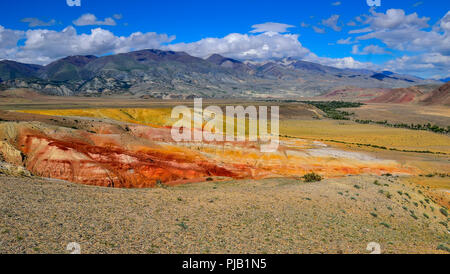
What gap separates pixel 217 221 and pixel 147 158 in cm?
1765

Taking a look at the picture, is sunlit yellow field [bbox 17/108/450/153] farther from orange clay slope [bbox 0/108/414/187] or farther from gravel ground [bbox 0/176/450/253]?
gravel ground [bbox 0/176/450/253]

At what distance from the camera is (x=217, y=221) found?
44.2ft

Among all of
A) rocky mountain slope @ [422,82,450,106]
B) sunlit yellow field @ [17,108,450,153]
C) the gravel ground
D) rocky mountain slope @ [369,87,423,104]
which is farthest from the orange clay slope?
rocky mountain slope @ [369,87,423,104]

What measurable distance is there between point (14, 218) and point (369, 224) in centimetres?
1588

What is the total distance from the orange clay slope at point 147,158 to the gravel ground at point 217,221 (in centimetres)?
819

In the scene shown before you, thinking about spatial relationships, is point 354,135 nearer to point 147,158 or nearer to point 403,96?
point 147,158

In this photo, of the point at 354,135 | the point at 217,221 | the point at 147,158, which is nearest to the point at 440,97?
the point at 354,135

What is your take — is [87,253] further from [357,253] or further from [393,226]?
[393,226]

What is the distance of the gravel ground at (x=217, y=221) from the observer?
34.3 ft

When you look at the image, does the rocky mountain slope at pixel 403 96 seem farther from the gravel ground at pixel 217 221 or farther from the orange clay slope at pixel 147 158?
the gravel ground at pixel 217 221

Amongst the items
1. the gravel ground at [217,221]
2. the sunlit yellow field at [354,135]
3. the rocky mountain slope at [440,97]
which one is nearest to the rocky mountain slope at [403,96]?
the rocky mountain slope at [440,97]

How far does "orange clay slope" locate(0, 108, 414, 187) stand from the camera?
981 inches
